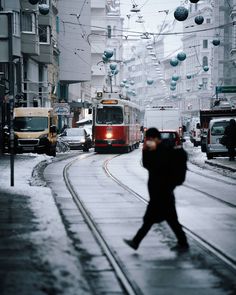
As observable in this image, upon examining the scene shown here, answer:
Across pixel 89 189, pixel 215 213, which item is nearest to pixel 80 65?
pixel 89 189

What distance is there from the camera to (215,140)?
39.7m

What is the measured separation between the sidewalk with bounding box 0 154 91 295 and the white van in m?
22.0

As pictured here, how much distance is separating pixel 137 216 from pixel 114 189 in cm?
682

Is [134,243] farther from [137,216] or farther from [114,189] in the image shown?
[114,189]

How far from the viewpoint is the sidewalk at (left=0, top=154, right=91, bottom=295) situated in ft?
28.0

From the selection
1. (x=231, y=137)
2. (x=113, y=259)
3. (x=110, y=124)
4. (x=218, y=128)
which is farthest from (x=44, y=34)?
(x=113, y=259)

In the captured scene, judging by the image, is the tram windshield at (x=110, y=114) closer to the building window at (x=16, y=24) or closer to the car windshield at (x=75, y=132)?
the car windshield at (x=75, y=132)

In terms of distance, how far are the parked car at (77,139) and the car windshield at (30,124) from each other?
9.72m

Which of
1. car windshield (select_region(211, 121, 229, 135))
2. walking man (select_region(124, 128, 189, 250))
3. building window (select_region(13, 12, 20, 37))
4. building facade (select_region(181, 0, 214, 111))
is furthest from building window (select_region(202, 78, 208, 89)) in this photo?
walking man (select_region(124, 128, 189, 250))

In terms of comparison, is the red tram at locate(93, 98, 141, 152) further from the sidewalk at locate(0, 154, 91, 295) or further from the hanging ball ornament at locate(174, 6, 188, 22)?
the sidewalk at locate(0, 154, 91, 295)

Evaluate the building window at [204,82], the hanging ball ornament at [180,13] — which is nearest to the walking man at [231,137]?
the hanging ball ornament at [180,13]

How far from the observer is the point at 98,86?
127312mm

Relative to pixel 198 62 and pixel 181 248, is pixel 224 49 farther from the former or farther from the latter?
pixel 181 248

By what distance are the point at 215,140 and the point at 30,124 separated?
10.2m
